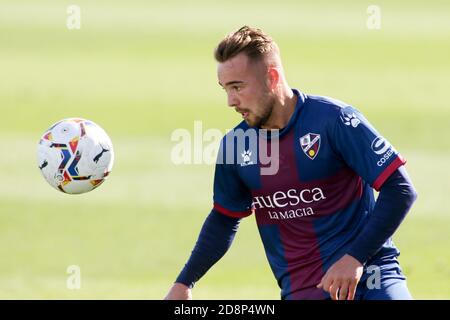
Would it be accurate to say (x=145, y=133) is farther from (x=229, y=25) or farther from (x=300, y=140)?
(x=300, y=140)

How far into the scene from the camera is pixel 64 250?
40.2 ft

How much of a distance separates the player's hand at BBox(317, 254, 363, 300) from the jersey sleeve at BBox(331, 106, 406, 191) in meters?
0.48

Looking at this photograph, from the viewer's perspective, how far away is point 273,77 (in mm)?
6492

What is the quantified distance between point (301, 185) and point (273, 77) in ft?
2.19

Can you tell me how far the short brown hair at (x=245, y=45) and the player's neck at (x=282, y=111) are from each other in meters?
0.28

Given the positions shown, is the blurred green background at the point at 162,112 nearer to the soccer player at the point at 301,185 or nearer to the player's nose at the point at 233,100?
the soccer player at the point at 301,185

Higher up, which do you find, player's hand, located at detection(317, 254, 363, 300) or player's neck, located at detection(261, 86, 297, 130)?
player's neck, located at detection(261, 86, 297, 130)

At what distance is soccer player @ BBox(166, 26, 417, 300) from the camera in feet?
20.0

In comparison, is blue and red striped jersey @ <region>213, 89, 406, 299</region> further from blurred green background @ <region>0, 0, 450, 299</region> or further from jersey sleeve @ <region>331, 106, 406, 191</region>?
blurred green background @ <region>0, 0, 450, 299</region>

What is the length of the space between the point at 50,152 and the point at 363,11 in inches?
677

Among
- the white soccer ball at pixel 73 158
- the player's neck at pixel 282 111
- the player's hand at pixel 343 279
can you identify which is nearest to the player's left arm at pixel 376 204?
the player's hand at pixel 343 279

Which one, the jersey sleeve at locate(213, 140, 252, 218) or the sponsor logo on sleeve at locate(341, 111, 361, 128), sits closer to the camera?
the sponsor logo on sleeve at locate(341, 111, 361, 128)

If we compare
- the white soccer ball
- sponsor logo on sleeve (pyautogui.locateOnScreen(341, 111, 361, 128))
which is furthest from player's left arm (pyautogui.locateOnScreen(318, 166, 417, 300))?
the white soccer ball
